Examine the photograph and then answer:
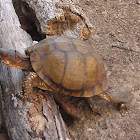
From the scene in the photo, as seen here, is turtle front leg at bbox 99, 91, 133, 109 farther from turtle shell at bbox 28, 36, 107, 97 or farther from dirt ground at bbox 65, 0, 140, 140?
turtle shell at bbox 28, 36, 107, 97

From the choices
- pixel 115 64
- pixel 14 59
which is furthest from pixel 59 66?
pixel 115 64

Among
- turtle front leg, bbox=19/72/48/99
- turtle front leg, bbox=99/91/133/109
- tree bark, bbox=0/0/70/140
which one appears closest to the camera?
tree bark, bbox=0/0/70/140

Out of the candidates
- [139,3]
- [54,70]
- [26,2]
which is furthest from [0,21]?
[139,3]

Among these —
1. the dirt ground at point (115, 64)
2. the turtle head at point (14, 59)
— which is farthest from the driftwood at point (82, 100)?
the turtle head at point (14, 59)

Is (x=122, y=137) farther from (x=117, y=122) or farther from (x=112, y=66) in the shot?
(x=112, y=66)

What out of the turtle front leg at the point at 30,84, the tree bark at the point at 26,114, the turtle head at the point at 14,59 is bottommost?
the tree bark at the point at 26,114

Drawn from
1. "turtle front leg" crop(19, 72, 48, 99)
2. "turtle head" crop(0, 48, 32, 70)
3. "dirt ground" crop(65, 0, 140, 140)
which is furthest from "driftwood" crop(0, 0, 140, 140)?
"turtle head" crop(0, 48, 32, 70)

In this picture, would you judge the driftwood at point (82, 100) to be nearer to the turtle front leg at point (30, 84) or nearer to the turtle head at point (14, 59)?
the turtle front leg at point (30, 84)
